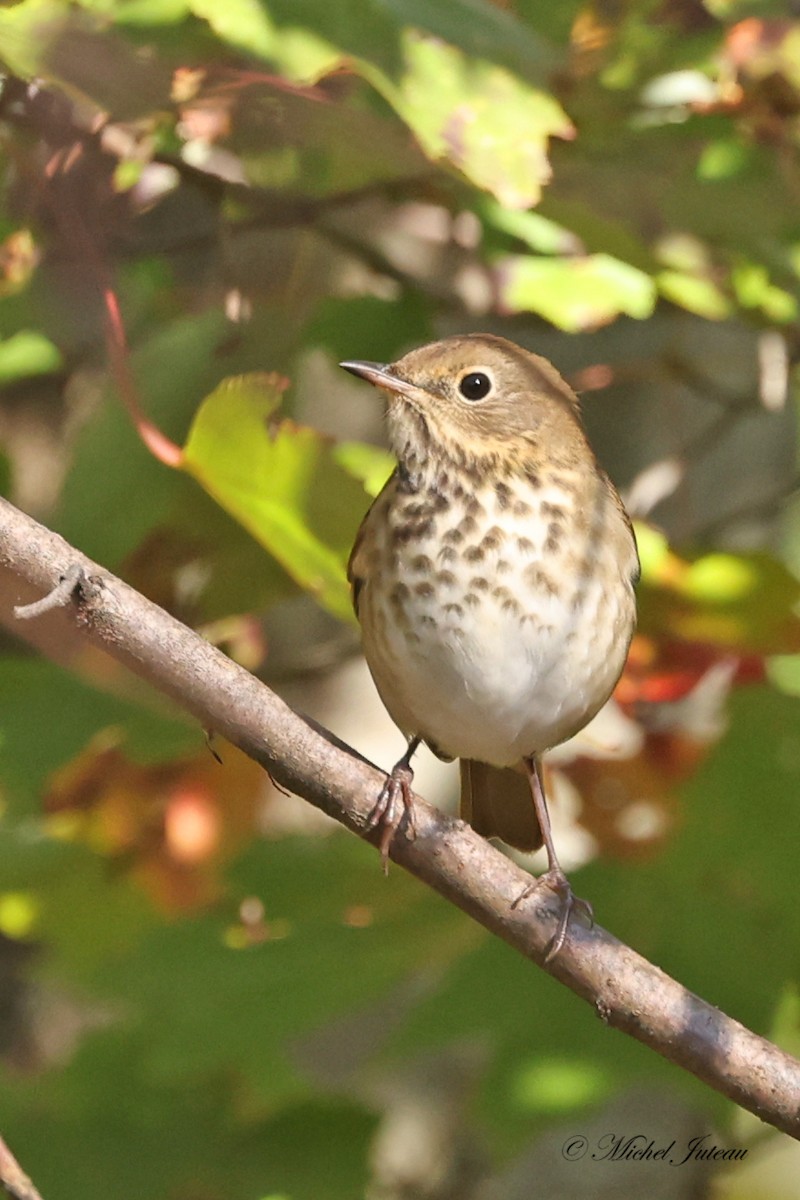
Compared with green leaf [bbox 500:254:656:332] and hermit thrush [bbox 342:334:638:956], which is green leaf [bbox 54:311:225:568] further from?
green leaf [bbox 500:254:656:332]

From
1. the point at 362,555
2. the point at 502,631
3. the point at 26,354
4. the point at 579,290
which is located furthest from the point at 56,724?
the point at 579,290

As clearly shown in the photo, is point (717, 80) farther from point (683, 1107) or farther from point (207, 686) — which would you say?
point (683, 1107)

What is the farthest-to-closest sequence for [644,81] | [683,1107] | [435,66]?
1. [683,1107]
2. [644,81]
3. [435,66]

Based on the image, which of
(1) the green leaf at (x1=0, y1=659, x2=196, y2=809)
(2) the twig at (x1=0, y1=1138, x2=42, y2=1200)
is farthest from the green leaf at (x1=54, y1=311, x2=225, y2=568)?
(2) the twig at (x1=0, y1=1138, x2=42, y2=1200)

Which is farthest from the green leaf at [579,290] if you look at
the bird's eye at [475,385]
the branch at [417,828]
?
the branch at [417,828]

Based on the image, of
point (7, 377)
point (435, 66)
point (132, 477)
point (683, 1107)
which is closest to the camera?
point (435, 66)

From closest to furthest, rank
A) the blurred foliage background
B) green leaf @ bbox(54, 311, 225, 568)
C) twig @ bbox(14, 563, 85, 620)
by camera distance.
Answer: twig @ bbox(14, 563, 85, 620) → the blurred foliage background → green leaf @ bbox(54, 311, 225, 568)

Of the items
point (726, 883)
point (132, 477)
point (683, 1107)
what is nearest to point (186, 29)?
point (132, 477)
